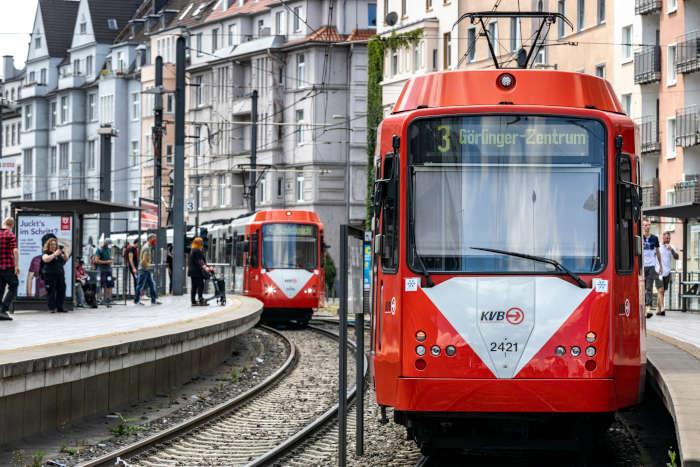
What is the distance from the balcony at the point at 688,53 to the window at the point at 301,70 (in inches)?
1202

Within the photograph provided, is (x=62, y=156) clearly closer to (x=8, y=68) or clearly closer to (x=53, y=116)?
(x=53, y=116)

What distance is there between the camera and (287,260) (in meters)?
40.7

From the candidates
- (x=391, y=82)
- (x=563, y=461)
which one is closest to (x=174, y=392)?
(x=563, y=461)

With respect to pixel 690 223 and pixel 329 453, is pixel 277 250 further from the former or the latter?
pixel 329 453

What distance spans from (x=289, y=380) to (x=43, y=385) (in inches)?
379

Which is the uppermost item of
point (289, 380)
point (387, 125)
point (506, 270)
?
point (387, 125)

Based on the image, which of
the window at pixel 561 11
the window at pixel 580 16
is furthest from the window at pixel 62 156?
the window at pixel 580 16

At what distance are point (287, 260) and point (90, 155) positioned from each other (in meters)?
71.1

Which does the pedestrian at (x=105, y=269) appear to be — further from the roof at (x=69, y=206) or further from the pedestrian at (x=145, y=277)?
the roof at (x=69, y=206)

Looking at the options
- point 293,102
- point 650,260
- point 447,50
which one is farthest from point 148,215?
point 293,102

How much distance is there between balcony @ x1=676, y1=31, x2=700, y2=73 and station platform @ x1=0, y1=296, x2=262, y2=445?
30.4 m

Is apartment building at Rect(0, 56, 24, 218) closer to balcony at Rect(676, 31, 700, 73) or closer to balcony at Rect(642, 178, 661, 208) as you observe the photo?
balcony at Rect(642, 178, 661, 208)

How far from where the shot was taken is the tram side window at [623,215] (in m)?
13.3

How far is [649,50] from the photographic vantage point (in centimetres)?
5903
